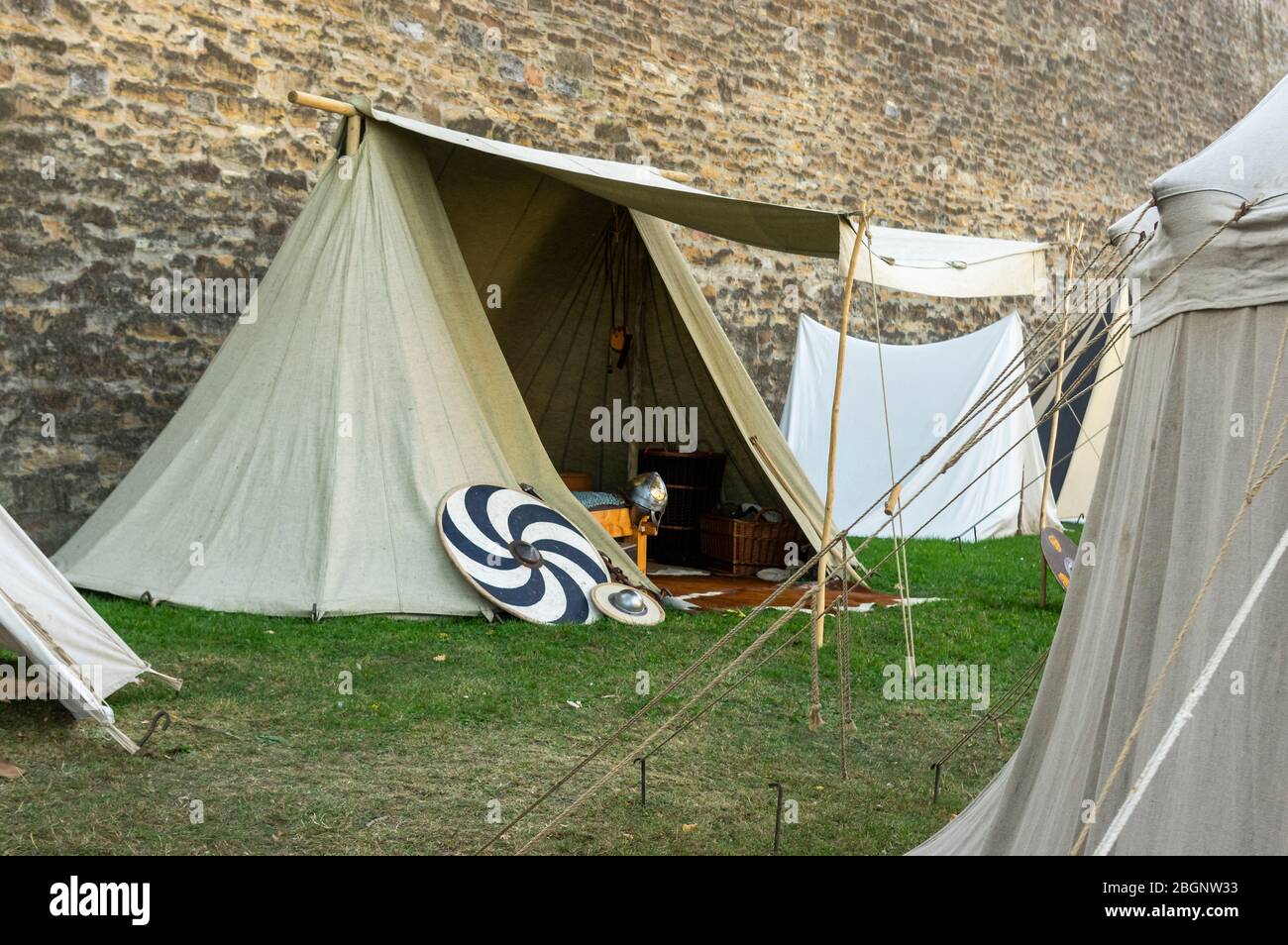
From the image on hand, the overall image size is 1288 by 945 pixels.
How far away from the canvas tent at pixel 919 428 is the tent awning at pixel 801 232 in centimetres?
303

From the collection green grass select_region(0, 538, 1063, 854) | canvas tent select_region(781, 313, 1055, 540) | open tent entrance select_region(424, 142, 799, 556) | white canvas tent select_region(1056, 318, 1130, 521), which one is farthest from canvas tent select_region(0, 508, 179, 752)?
white canvas tent select_region(1056, 318, 1130, 521)

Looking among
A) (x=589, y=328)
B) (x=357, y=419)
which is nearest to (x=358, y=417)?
(x=357, y=419)

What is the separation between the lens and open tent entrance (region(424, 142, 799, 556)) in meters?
6.32

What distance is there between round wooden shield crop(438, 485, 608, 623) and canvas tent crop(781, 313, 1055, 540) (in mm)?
3319

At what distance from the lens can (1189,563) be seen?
182 centimetres

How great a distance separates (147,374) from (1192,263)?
5289 millimetres

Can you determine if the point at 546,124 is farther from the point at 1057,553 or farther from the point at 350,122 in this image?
the point at 1057,553

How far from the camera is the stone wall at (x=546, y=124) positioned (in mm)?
5836

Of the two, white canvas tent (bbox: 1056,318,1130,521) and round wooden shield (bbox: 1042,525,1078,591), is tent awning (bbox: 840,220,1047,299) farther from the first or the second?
white canvas tent (bbox: 1056,318,1130,521)

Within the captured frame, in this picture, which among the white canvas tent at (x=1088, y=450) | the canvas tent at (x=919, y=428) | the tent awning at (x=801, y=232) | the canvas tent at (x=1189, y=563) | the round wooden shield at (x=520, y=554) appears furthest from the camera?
the white canvas tent at (x=1088, y=450)

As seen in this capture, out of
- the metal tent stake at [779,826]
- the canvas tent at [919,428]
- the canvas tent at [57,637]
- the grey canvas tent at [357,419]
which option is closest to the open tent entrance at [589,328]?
the grey canvas tent at [357,419]

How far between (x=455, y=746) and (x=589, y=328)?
3.91 m

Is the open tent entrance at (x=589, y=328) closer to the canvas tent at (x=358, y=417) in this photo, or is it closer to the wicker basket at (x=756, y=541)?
the wicker basket at (x=756, y=541)
